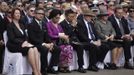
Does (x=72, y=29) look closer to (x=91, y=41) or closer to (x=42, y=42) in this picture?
(x=91, y=41)

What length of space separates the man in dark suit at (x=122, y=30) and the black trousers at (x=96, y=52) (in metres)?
0.69

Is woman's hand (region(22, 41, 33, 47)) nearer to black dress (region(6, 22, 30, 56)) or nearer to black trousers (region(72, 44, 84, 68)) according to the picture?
black dress (region(6, 22, 30, 56))

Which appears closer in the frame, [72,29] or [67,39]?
[67,39]

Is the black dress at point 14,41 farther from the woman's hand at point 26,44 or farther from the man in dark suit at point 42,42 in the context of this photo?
the man in dark suit at point 42,42

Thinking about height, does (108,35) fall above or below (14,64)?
above

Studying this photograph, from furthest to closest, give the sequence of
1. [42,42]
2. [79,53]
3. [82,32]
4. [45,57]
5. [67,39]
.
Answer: [82,32] → [79,53] → [67,39] → [42,42] → [45,57]

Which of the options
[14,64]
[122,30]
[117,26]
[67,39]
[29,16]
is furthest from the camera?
[29,16]

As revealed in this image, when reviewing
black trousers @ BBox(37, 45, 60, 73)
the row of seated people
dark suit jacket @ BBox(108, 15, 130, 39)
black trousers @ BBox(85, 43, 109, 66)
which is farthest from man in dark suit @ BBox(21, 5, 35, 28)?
dark suit jacket @ BBox(108, 15, 130, 39)

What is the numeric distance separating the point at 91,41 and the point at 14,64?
2.26 m

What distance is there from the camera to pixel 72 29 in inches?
383

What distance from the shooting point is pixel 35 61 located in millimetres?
8555

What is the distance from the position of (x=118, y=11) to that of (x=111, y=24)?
48cm

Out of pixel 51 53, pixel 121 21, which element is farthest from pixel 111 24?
pixel 51 53

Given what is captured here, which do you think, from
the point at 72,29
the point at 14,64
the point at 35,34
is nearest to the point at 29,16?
the point at 72,29
